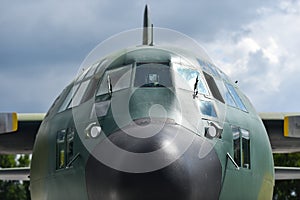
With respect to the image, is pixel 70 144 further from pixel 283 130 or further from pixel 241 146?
pixel 283 130

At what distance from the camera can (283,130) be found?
13.9 metres

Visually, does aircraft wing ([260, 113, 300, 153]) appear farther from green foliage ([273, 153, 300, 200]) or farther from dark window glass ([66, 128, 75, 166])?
green foliage ([273, 153, 300, 200])

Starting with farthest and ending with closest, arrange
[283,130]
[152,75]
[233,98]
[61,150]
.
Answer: [283,130] → [233,98] → [61,150] → [152,75]

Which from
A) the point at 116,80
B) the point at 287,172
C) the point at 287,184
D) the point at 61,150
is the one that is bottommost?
the point at 287,184

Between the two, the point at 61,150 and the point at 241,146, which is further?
the point at 61,150

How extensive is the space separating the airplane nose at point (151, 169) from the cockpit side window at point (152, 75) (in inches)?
45.3

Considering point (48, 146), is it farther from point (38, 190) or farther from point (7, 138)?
point (7, 138)

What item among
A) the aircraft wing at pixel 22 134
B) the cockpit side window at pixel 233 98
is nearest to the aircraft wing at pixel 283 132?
the cockpit side window at pixel 233 98

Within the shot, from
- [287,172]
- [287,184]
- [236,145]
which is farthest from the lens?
[287,184]

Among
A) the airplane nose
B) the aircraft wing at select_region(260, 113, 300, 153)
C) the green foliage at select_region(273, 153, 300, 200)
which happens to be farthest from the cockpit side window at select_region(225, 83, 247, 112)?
the green foliage at select_region(273, 153, 300, 200)

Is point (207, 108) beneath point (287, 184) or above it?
above

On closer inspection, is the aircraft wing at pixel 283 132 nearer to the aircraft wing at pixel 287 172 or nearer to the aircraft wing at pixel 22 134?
the aircraft wing at pixel 287 172

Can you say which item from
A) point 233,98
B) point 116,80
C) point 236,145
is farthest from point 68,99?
point 236,145

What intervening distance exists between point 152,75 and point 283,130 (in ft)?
21.0
